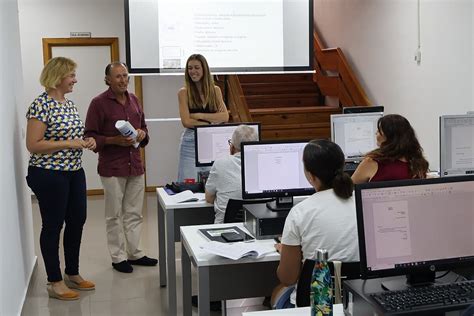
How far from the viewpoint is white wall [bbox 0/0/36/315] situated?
3471 millimetres

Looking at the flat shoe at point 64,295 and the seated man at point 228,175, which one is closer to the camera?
the seated man at point 228,175

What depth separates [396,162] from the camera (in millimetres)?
3332

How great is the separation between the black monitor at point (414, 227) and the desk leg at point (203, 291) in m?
0.90

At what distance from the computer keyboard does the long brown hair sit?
1.44m

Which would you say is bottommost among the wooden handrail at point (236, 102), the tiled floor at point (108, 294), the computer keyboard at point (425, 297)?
the tiled floor at point (108, 294)

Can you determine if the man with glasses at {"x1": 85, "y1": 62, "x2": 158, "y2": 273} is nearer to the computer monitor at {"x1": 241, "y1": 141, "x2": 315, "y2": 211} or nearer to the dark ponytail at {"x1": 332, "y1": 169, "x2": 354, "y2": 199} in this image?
the computer monitor at {"x1": 241, "y1": 141, "x2": 315, "y2": 211}

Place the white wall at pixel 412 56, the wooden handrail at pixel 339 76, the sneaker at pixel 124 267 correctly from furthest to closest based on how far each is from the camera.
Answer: the wooden handrail at pixel 339 76
the white wall at pixel 412 56
the sneaker at pixel 124 267

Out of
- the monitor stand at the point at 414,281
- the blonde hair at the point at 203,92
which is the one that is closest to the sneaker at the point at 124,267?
the blonde hair at the point at 203,92

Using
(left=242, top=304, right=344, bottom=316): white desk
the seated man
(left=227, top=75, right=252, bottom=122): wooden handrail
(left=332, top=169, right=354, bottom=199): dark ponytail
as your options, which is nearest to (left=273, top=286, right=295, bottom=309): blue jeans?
(left=332, top=169, right=354, bottom=199): dark ponytail

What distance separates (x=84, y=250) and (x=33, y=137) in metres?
1.90

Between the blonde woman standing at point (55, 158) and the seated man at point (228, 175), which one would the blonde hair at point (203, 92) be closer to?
the blonde woman standing at point (55, 158)

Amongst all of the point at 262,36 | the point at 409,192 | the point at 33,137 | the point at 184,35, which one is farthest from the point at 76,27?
the point at 409,192

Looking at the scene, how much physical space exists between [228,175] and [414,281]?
1682mm

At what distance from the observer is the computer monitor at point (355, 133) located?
15.8ft
